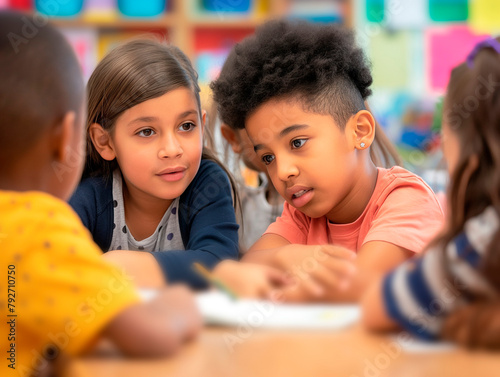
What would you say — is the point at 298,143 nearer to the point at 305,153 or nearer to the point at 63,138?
the point at 305,153

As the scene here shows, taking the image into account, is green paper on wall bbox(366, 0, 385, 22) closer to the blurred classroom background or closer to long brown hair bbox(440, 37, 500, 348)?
the blurred classroom background

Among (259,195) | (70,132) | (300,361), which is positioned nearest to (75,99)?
(70,132)

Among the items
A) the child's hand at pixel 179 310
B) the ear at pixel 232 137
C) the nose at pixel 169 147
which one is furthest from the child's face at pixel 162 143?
the child's hand at pixel 179 310

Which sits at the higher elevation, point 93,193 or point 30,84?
point 30,84

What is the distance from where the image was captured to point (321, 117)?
1.12m

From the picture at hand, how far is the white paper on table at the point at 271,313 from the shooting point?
1.86 ft

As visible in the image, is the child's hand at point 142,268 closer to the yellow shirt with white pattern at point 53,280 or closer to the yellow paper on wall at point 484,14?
the yellow shirt with white pattern at point 53,280

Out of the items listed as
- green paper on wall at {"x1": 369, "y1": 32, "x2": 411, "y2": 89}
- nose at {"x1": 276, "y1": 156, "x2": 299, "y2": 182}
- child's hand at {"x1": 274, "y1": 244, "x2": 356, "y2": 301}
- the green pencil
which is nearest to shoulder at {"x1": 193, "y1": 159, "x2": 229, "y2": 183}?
nose at {"x1": 276, "y1": 156, "x2": 299, "y2": 182}

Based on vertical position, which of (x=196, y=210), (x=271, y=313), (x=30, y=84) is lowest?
(x=196, y=210)

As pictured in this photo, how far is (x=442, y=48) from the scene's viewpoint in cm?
368

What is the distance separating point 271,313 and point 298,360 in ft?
0.30

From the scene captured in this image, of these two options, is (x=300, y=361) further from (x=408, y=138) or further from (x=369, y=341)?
(x=408, y=138)

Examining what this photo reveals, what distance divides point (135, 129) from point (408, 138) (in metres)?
2.02

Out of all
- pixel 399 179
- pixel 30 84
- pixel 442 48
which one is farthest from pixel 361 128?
pixel 442 48
